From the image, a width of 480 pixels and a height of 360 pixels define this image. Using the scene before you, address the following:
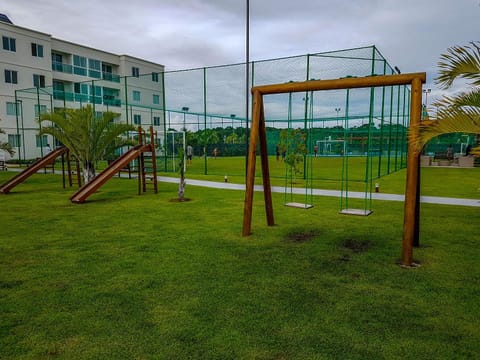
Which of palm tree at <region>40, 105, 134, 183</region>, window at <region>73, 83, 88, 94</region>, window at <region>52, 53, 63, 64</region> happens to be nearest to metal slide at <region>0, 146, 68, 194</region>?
palm tree at <region>40, 105, 134, 183</region>

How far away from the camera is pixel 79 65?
38.6 metres

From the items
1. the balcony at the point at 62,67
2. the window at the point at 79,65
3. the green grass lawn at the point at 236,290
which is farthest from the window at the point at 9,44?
the green grass lawn at the point at 236,290

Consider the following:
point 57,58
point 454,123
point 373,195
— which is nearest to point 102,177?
point 373,195

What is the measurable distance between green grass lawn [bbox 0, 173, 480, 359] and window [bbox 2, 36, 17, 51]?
29.7 m

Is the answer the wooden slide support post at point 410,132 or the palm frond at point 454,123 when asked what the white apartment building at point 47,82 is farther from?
the palm frond at point 454,123

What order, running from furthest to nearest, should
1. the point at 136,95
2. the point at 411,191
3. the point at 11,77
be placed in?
the point at 136,95
the point at 11,77
the point at 411,191

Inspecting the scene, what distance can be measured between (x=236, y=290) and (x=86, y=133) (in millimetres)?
10269

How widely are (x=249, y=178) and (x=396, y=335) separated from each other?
3579 millimetres

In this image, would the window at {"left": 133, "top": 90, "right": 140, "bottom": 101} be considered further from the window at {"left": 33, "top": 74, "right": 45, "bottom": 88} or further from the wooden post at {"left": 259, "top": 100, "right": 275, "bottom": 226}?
the wooden post at {"left": 259, "top": 100, "right": 275, "bottom": 226}

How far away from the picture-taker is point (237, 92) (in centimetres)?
1772

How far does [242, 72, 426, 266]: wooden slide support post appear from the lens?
186 inches

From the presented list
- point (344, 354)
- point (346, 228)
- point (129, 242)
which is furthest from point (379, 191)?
point (344, 354)

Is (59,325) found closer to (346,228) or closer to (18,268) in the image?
(18,268)

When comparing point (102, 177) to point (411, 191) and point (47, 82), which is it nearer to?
point (411, 191)
